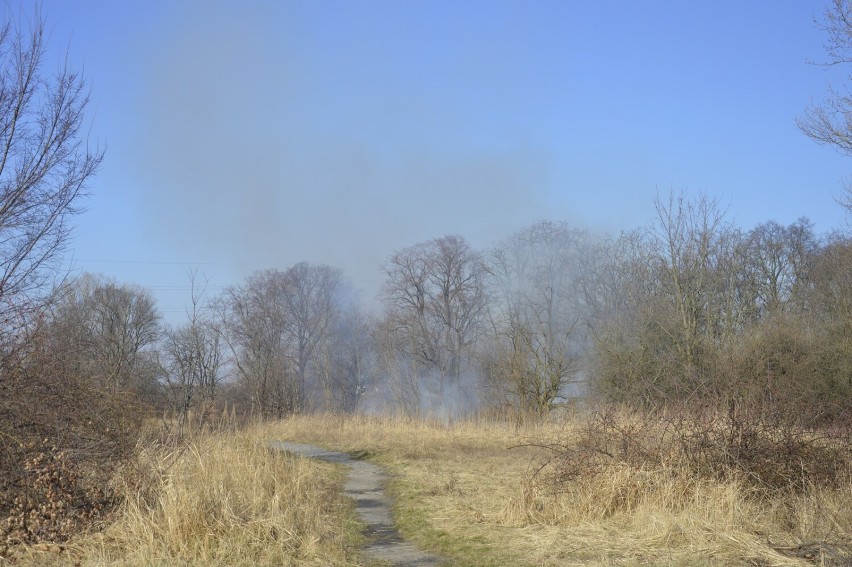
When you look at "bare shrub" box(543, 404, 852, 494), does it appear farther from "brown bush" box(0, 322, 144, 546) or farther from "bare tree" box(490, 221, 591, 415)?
"bare tree" box(490, 221, 591, 415)

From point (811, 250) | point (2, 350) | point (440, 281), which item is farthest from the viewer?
point (440, 281)

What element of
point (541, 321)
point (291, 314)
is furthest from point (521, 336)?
point (291, 314)

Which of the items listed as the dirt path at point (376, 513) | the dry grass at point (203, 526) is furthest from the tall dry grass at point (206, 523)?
the dirt path at point (376, 513)

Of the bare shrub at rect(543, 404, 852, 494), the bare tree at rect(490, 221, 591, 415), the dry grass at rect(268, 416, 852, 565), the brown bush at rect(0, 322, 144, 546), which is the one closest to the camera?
the dry grass at rect(268, 416, 852, 565)

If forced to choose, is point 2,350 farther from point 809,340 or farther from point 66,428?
point 809,340

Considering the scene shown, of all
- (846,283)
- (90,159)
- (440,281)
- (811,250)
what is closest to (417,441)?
(90,159)

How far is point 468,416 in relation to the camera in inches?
905

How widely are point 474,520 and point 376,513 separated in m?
1.89

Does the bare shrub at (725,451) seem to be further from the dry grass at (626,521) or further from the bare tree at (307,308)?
the bare tree at (307,308)

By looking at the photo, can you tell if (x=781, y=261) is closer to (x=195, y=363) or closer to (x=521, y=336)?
(x=521, y=336)

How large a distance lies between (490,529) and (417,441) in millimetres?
10453

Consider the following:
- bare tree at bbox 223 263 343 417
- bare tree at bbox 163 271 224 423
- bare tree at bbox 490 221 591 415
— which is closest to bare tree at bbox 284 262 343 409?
bare tree at bbox 223 263 343 417

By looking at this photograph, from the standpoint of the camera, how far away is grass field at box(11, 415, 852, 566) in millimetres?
6020

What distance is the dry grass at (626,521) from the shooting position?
5969 mm
